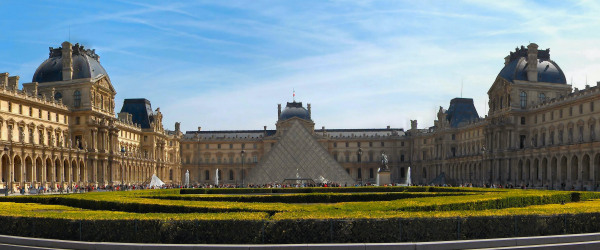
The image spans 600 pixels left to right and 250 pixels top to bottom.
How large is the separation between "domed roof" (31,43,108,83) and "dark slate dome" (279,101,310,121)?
49554mm

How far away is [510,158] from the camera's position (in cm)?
6762

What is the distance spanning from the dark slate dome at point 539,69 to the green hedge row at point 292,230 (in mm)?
58312

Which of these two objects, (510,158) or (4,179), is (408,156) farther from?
(4,179)

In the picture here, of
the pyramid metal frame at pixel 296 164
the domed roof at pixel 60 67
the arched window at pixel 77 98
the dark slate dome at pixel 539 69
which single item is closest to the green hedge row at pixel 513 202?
the pyramid metal frame at pixel 296 164

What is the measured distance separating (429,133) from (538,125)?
33295 mm

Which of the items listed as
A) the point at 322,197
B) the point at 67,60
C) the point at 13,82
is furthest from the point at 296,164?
the point at 13,82

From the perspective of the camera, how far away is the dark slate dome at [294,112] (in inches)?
4387

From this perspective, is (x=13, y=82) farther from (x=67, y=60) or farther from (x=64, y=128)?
(x=67, y=60)

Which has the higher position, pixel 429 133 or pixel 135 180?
pixel 429 133

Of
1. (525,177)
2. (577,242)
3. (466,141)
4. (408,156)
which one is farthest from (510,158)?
(577,242)

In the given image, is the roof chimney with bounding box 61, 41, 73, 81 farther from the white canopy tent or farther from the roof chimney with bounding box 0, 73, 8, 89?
the white canopy tent

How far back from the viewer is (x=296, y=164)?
5991 cm

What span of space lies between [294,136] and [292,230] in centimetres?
4744

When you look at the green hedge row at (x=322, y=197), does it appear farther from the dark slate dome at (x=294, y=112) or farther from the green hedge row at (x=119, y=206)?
the dark slate dome at (x=294, y=112)
